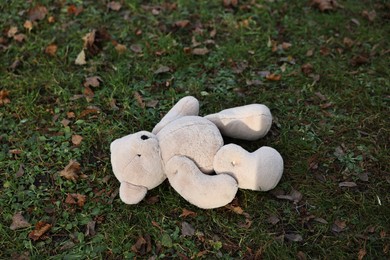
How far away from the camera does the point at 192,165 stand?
117 inches

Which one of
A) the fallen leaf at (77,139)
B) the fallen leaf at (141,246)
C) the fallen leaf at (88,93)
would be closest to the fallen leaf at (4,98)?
the fallen leaf at (88,93)

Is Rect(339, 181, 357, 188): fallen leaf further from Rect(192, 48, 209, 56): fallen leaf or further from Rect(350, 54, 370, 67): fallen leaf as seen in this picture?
Rect(192, 48, 209, 56): fallen leaf

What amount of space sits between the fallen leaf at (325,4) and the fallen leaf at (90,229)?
132 inches

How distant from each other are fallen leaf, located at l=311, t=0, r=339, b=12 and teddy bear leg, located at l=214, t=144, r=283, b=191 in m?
2.58

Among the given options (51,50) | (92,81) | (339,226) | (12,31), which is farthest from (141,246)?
(12,31)

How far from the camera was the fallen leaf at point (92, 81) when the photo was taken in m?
4.13

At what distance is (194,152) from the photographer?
9.93 feet

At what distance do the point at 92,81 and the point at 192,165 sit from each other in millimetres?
1598

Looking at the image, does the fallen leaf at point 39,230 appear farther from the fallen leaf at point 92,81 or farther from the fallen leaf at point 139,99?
the fallen leaf at point 92,81

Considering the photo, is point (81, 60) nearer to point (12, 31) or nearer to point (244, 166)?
point (12, 31)

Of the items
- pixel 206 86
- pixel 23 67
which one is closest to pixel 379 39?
pixel 206 86

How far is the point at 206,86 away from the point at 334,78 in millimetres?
1136

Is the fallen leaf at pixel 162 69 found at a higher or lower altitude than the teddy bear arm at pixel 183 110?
lower

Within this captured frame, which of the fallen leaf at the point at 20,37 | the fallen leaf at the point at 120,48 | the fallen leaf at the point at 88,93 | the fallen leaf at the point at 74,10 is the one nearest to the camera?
the fallen leaf at the point at 88,93
